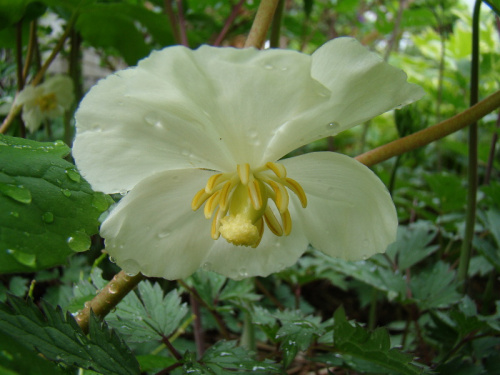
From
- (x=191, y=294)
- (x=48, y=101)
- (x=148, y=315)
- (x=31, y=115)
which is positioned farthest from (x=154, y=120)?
(x=48, y=101)

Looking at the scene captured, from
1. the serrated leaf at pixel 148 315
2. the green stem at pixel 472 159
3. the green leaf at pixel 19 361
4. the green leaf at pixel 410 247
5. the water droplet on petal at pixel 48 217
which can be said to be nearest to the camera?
the green leaf at pixel 19 361

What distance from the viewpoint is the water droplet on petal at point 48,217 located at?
0.38 meters

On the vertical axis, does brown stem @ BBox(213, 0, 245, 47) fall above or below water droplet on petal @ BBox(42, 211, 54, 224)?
above

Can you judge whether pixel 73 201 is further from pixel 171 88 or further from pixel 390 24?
pixel 390 24

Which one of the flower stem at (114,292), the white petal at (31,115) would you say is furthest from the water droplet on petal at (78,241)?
the white petal at (31,115)

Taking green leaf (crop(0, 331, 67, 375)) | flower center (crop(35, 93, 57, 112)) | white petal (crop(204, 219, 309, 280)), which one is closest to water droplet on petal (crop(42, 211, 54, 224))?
green leaf (crop(0, 331, 67, 375))

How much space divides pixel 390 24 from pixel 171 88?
5.54ft

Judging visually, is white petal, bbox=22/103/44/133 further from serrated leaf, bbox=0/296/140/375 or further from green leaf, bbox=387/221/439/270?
green leaf, bbox=387/221/439/270

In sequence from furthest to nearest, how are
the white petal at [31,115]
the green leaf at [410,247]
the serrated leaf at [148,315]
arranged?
the white petal at [31,115] < the green leaf at [410,247] < the serrated leaf at [148,315]

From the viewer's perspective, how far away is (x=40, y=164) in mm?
436

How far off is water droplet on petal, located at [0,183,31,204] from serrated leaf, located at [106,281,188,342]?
0.89ft

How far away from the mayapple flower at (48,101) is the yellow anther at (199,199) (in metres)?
0.83

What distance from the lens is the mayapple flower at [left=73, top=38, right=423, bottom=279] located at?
402 millimetres

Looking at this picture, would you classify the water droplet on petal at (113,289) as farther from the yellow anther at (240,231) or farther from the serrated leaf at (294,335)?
the serrated leaf at (294,335)
